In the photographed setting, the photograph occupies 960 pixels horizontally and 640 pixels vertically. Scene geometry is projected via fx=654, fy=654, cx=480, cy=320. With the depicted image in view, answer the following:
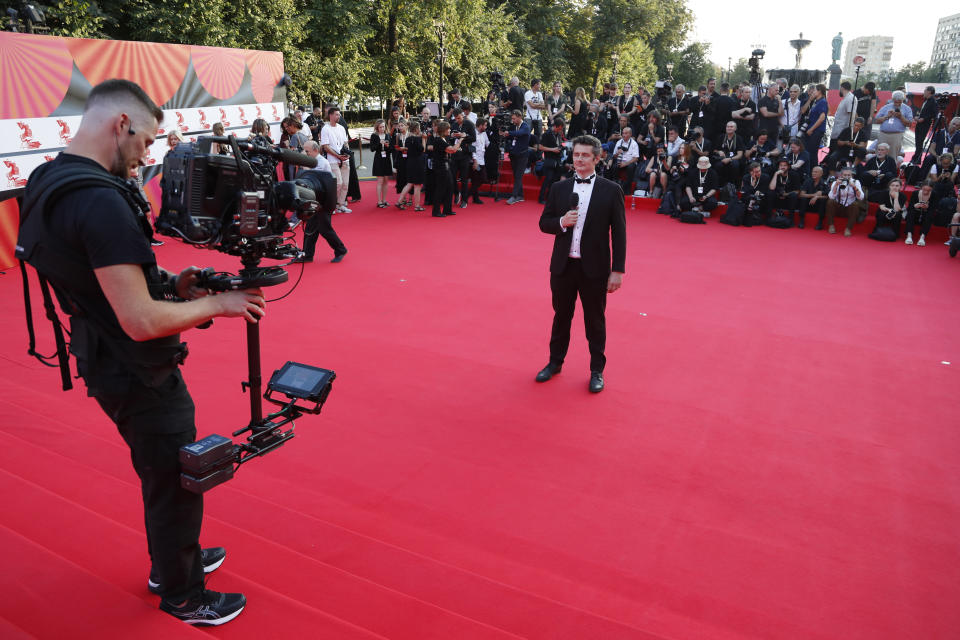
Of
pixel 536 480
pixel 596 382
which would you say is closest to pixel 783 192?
pixel 596 382

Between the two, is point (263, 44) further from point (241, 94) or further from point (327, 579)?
point (327, 579)

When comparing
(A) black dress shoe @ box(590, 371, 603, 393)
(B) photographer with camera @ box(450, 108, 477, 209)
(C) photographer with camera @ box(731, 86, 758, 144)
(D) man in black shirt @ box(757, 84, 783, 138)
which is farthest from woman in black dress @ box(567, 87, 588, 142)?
(A) black dress shoe @ box(590, 371, 603, 393)

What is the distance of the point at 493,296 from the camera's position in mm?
7223

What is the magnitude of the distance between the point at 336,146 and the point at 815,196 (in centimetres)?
823

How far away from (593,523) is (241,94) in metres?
10.7

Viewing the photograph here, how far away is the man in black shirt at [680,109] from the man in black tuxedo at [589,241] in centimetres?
954

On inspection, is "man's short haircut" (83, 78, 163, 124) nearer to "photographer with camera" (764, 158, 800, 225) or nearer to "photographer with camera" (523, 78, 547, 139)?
"photographer with camera" (764, 158, 800, 225)

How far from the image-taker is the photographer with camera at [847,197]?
35.1 feet

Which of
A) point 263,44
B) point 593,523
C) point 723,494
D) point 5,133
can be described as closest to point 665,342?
point 723,494

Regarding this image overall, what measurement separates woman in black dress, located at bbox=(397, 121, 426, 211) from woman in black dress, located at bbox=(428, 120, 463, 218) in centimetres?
22

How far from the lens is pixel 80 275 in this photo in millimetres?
1908

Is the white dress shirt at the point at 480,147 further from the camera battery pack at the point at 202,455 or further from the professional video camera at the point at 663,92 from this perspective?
the camera battery pack at the point at 202,455

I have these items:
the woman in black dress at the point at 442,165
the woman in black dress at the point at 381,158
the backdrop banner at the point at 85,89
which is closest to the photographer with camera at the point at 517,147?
the woman in black dress at the point at 442,165

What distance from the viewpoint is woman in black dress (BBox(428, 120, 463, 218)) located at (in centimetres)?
1100
